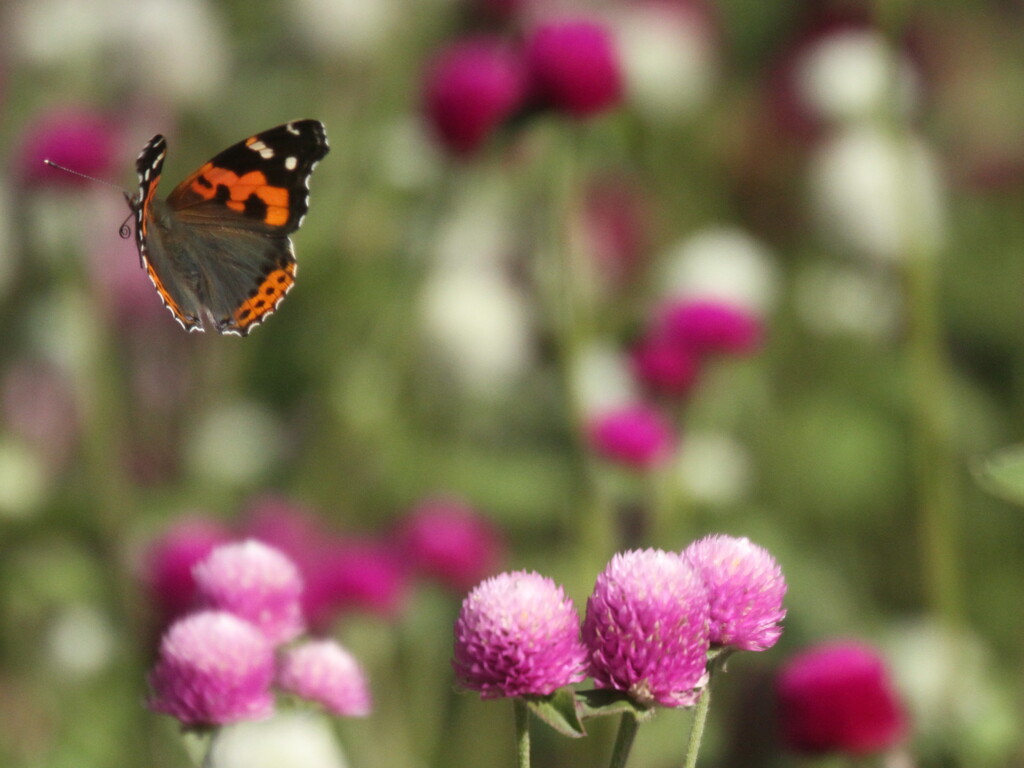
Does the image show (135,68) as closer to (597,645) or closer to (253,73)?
(253,73)

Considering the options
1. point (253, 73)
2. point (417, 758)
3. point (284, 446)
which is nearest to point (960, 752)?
point (417, 758)

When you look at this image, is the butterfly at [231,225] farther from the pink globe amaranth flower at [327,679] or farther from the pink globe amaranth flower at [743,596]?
the pink globe amaranth flower at [743,596]

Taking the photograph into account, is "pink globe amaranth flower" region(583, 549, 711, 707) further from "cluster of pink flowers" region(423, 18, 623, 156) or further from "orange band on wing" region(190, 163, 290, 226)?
"cluster of pink flowers" region(423, 18, 623, 156)

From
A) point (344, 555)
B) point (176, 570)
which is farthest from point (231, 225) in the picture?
point (344, 555)

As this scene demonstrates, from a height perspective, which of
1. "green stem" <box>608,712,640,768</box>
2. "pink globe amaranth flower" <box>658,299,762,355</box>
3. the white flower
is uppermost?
the white flower

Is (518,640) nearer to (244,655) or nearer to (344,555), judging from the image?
(244,655)

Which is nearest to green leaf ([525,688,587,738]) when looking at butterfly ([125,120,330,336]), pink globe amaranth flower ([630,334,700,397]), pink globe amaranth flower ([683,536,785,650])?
pink globe amaranth flower ([683,536,785,650])
